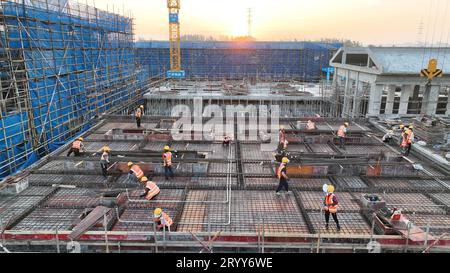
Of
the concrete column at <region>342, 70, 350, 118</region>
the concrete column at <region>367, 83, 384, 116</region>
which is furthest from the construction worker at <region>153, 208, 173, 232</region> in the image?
the concrete column at <region>342, 70, 350, 118</region>

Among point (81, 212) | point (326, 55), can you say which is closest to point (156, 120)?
point (81, 212)

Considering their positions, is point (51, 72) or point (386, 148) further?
point (51, 72)

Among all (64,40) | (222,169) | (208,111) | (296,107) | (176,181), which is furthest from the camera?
(296,107)

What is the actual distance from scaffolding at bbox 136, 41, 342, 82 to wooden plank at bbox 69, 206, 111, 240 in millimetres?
35530

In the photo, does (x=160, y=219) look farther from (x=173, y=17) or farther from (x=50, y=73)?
(x=173, y=17)

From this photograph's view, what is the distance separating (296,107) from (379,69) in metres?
9.03

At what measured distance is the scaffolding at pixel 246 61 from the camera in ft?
139

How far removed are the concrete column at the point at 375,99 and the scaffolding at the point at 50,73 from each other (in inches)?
684

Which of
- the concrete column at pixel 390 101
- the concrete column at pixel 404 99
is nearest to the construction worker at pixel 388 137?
the concrete column at pixel 390 101

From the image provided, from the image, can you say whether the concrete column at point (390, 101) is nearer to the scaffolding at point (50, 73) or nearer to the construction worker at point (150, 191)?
the construction worker at point (150, 191)

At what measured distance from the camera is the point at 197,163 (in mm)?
11008

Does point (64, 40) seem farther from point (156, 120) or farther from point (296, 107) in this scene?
point (296, 107)

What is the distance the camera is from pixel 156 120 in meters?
18.5

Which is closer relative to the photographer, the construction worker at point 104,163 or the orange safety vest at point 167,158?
the orange safety vest at point 167,158
